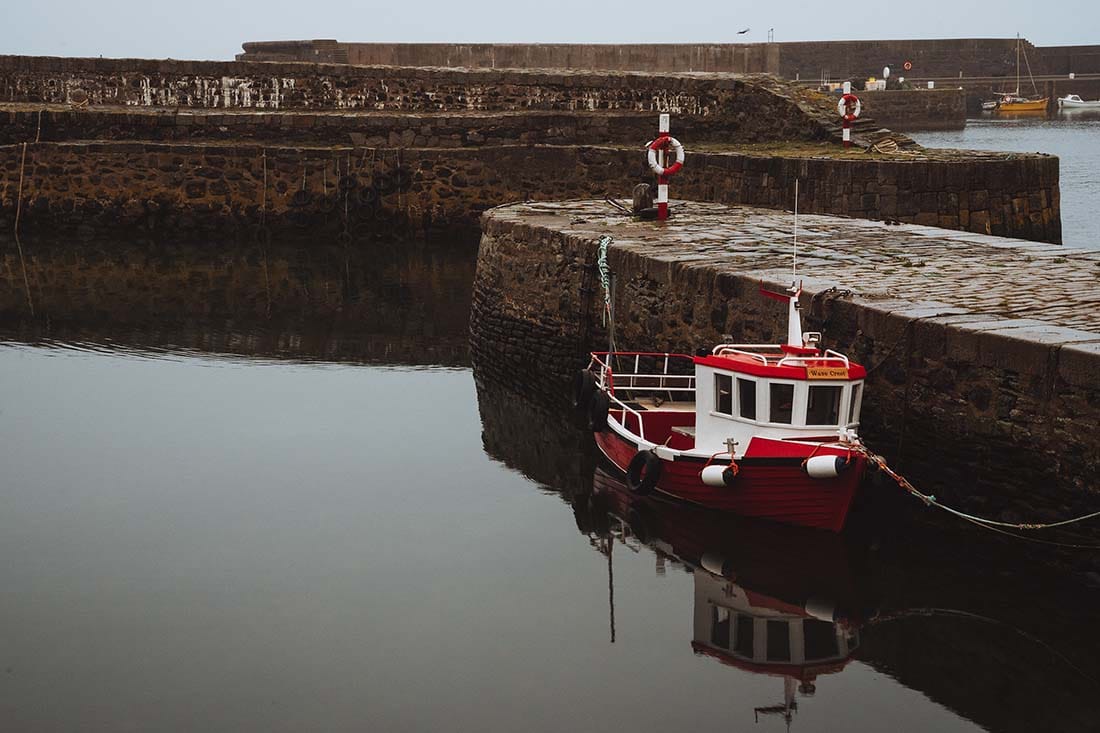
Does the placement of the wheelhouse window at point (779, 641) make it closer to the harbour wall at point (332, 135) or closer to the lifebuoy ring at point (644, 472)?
the lifebuoy ring at point (644, 472)

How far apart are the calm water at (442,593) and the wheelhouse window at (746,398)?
64 cm

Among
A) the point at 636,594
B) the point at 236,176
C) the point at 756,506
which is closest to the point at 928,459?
the point at 756,506

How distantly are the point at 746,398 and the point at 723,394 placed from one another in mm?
195

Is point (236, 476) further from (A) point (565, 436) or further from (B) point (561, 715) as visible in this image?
(B) point (561, 715)

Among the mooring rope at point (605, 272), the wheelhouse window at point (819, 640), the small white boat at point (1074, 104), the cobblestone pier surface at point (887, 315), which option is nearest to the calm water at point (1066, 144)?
the small white boat at point (1074, 104)

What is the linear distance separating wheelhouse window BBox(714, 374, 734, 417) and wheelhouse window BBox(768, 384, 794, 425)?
0.84 ft

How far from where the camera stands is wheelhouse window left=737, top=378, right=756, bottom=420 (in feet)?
27.1

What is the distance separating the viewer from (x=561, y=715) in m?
6.38

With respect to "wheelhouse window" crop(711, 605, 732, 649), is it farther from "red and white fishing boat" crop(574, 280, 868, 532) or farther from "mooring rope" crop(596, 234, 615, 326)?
"mooring rope" crop(596, 234, 615, 326)

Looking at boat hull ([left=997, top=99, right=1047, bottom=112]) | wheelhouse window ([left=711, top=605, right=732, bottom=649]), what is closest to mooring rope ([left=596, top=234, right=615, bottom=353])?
wheelhouse window ([left=711, top=605, right=732, bottom=649])

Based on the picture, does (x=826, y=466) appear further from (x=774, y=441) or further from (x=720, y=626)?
(x=720, y=626)

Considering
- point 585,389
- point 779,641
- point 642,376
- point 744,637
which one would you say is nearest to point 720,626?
point 744,637

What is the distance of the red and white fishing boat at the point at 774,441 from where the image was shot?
26.3ft

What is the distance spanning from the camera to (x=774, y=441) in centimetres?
814
